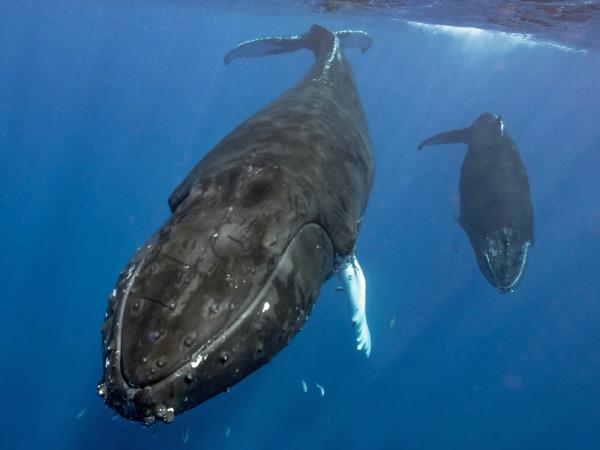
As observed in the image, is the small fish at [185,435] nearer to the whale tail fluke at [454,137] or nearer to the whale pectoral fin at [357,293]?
the whale pectoral fin at [357,293]

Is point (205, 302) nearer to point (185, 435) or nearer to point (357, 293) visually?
point (357, 293)

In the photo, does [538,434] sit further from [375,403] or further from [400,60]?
[400,60]

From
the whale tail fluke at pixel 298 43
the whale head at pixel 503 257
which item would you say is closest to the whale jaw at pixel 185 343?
the whale head at pixel 503 257

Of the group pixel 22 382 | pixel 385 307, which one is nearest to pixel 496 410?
pixel 385 307

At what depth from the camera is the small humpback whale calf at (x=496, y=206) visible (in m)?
8.92

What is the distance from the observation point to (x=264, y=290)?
9.71 ft

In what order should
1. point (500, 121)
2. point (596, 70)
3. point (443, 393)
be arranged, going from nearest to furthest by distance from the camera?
point (500, 121), point (443, 393), point (596, 70)

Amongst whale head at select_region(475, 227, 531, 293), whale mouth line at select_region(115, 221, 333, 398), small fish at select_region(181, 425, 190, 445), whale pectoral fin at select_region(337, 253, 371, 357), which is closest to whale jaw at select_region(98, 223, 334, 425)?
whale mouth line at select_region(115, 221, 333, 398)

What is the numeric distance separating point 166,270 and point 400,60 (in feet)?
261

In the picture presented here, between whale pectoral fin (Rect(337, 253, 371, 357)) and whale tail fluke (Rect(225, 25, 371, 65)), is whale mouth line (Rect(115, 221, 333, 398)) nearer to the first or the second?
whale pectoral fin (Rect(337, 253, 371, 357))

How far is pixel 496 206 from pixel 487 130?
3852 mm

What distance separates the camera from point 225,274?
2.82 m

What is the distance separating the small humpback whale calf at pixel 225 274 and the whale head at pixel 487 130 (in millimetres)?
9056

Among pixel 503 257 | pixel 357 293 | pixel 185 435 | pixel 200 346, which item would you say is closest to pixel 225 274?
pixel 200 346
